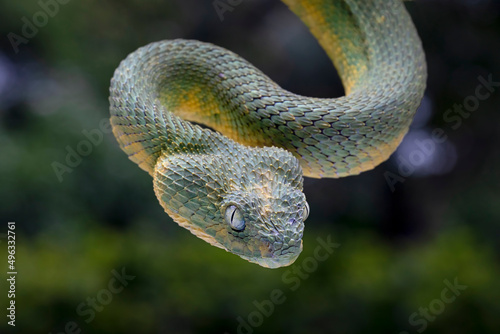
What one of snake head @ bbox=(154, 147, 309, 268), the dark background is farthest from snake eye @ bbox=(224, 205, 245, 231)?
the dark background

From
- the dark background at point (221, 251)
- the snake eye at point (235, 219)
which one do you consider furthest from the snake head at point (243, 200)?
the dark background at point (221, 251)

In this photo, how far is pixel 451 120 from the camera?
741 cm

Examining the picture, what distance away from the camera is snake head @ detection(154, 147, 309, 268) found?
1.59 m

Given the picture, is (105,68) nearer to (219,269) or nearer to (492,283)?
(219,269)

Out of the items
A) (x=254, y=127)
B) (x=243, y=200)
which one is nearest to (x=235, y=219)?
(x=243, y=200)

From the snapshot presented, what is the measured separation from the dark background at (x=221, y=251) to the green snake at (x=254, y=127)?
2775mm

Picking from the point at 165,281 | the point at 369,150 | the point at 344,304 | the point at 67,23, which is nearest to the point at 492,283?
the point at 344,304

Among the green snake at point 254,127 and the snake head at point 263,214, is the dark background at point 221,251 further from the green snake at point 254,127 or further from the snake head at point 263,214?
the snake head at point 263,214

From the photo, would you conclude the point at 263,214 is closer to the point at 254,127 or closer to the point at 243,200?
the point at 243,200

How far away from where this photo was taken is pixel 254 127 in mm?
2012

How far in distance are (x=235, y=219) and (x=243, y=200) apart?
0.19ft

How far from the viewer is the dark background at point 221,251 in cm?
479

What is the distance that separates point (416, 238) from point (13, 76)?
5551 mm

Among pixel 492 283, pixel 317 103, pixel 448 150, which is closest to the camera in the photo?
pixel 317 103
